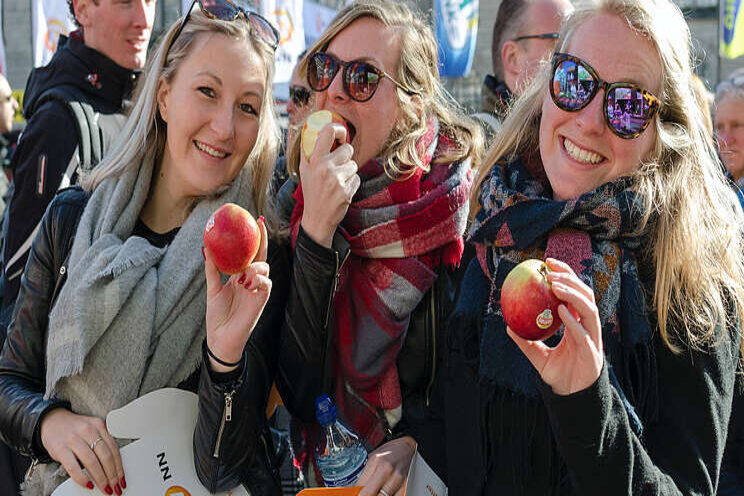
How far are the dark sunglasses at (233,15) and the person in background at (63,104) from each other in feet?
3.44

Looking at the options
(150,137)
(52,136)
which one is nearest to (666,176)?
(150,137)

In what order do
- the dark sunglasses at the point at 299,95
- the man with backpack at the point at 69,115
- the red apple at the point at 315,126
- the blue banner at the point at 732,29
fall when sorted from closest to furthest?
the red apple at the point at 315,126
the man with backpack at the point at 69,115
the dark sunglasses at the point at 299,95
the blue banner at the point at 732,29

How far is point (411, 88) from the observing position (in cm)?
265

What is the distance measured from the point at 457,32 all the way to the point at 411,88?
8.06 metres

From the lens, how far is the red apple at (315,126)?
8.02ft

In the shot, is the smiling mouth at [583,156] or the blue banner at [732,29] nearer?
the smiling mouth at [583,156]

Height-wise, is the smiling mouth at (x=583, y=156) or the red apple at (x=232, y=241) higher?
the smiling mouth at (x=583, y=156)

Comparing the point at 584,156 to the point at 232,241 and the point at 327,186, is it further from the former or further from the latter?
the point at 232,241

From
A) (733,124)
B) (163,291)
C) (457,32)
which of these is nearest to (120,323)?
(163,291)

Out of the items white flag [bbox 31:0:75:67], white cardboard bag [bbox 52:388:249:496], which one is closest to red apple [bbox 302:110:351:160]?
white cardboard bag [bbox 52:388:249:496]

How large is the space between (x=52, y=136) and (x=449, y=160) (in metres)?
1.92

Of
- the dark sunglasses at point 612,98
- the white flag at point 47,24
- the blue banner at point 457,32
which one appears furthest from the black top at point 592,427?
the blue banner at point 457,32

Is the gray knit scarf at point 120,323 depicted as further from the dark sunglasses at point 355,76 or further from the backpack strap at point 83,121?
the backpack strap at point 83,121

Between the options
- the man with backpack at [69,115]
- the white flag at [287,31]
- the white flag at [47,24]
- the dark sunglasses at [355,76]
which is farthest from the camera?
the white flag at [47,24]
